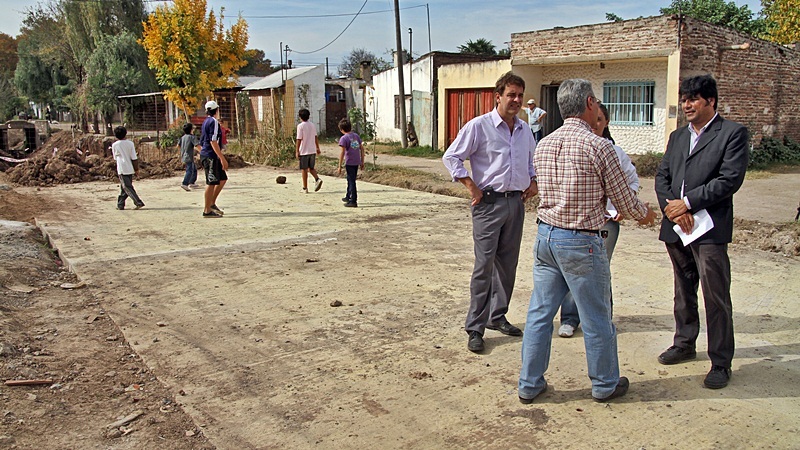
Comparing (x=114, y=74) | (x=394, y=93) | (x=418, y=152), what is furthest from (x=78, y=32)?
(x=418, y=152)

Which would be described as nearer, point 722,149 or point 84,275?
point 722,149

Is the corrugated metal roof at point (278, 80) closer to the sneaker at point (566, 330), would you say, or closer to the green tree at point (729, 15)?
the green tree at point (729, 15)

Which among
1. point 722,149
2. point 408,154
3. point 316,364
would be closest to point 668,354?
point 722,149

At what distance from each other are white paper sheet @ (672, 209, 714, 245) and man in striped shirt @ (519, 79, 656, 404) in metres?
0.34

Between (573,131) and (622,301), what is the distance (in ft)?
8.92

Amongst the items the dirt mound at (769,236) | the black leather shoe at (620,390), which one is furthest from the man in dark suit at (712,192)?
the dirt mound at (769,236)

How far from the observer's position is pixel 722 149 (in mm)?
4000

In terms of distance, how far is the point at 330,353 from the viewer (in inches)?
191

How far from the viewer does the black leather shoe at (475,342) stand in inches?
189

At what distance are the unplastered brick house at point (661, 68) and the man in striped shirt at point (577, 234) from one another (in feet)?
45.4

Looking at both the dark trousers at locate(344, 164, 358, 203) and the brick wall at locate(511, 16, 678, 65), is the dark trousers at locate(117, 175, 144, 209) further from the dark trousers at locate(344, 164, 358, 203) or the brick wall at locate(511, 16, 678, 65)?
the brick wall at locate(511, 16, 678, 65)

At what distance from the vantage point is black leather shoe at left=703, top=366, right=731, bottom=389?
406 centimetres

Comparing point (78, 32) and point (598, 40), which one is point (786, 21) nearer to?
point (598, 40)

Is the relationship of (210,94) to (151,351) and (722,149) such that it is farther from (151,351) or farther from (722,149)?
(722,149)
